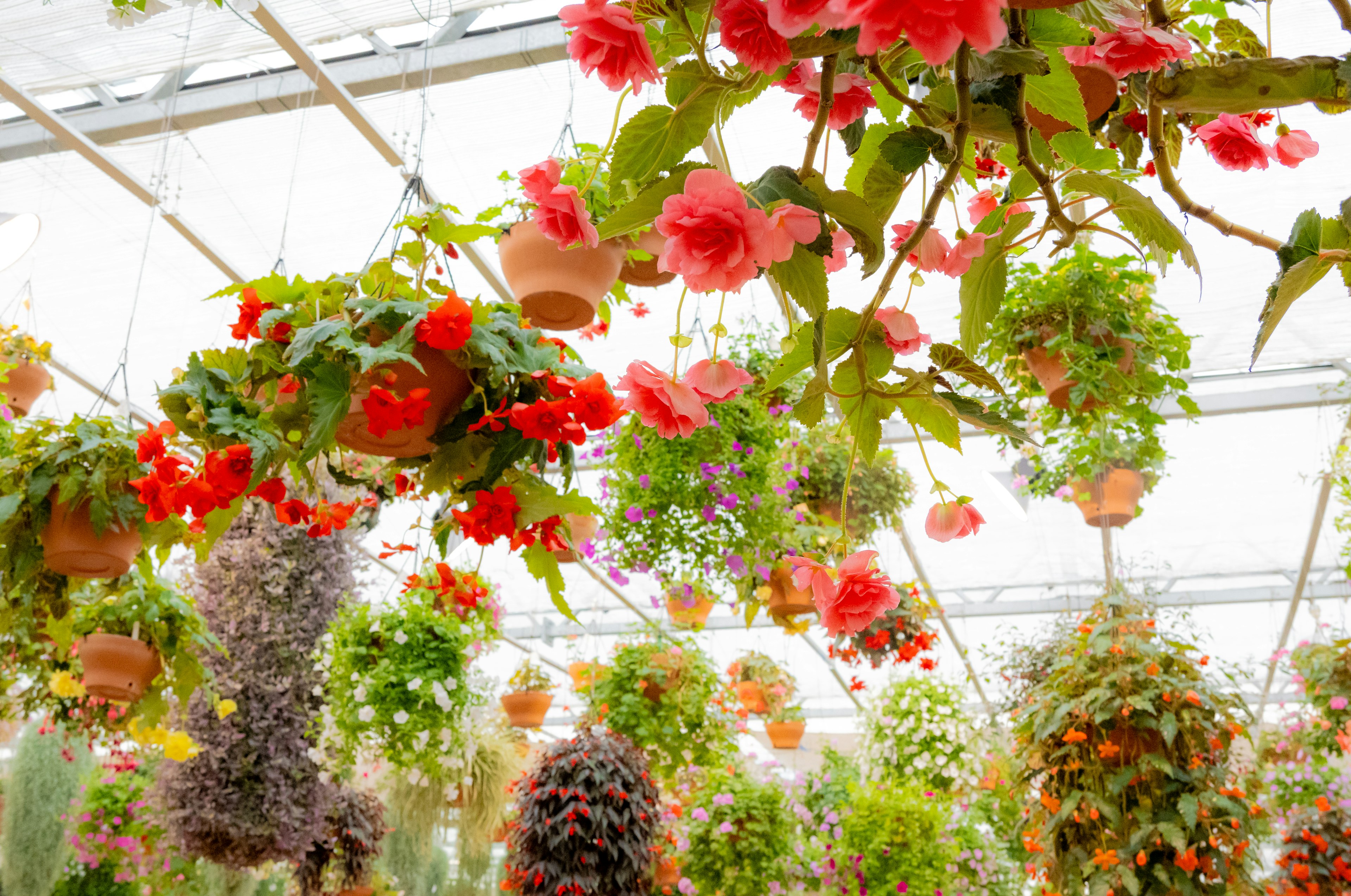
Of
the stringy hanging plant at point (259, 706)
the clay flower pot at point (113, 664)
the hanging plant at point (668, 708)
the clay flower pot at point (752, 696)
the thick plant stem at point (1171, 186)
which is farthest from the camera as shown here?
the clay flower pot at point (752, 696)

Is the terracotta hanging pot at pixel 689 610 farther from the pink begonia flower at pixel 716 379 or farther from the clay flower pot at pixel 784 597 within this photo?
the pink begonia flower at pixel 716 379

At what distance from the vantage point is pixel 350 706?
330 centimetres

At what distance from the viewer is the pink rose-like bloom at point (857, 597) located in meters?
0.71

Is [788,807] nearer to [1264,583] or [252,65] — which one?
[252,65]

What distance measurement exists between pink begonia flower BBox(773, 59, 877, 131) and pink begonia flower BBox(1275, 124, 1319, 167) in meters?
0.32

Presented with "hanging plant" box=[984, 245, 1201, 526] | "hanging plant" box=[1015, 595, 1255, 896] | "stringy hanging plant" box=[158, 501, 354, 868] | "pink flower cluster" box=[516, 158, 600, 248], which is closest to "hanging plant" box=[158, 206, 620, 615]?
"pink flower cluster" box=[516, 158, 600, 248]

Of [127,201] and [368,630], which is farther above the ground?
[127,201]

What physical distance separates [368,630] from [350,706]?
0.25 meters

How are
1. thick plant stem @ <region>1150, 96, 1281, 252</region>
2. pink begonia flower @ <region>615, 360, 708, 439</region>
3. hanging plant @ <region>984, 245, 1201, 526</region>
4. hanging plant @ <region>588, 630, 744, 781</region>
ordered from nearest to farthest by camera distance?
thick plant stem @ <region>1150, 96, 1281, 252</region> < pink begonia flower @ <region>615, 360, 708, 439</region> < hanging plant @ <region>984, 245, 1201, 526</region> < hanging plant @ <region>588, 630, 744, 781</region>

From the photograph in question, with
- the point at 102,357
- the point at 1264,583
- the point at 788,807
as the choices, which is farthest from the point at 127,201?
the point at 1264,583

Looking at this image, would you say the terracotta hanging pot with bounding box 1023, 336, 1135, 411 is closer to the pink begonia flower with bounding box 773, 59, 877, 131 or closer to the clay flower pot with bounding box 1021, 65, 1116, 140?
the clay flower pot with bounding box 1021, 65, 1116, 140

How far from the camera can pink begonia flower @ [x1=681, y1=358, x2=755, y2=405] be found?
71 centimetres

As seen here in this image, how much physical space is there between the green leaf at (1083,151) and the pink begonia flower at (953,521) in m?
0.25

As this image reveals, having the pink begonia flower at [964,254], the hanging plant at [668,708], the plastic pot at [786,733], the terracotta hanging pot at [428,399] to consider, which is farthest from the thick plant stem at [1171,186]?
the plastic pot at [786,733]
